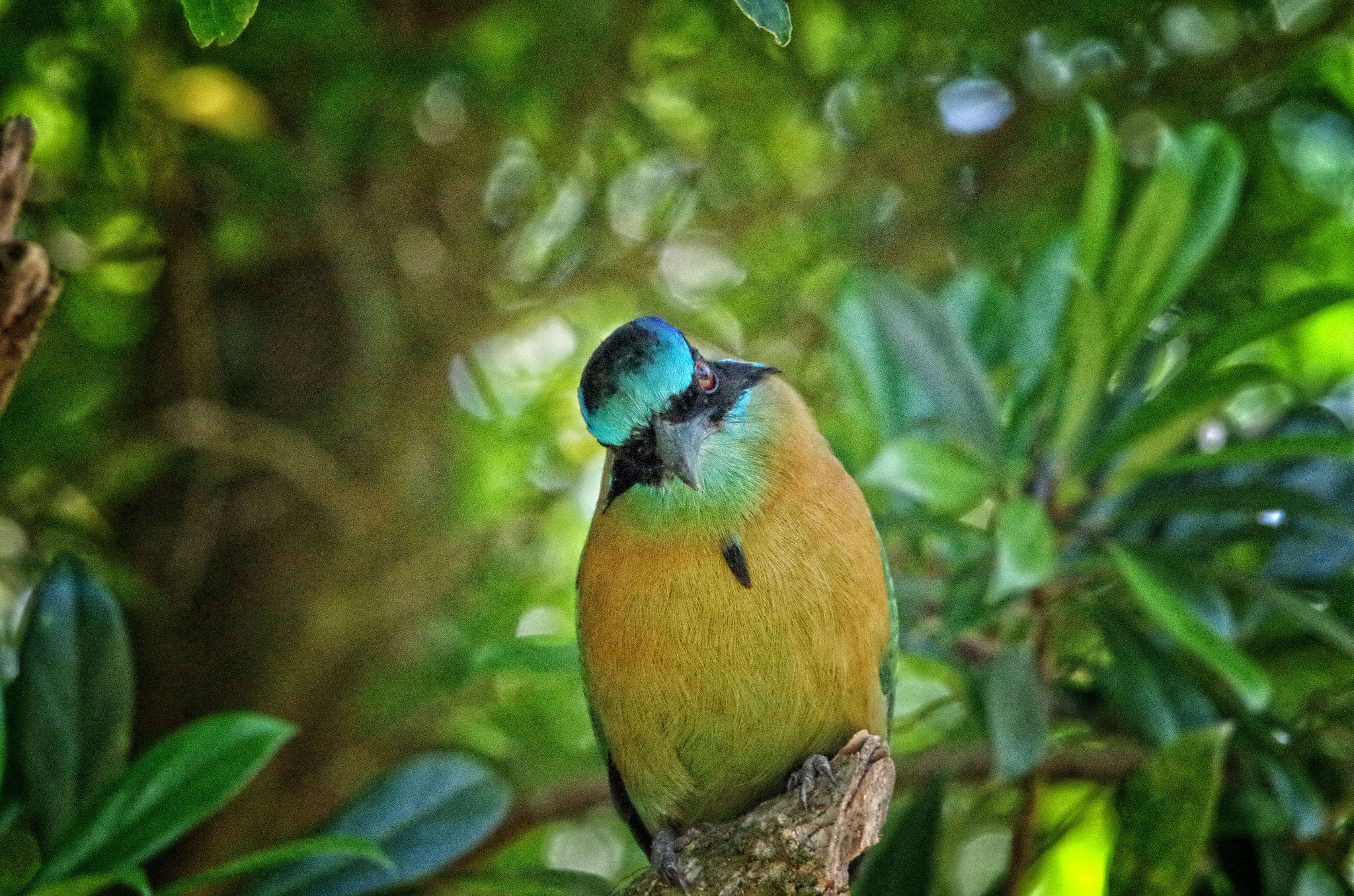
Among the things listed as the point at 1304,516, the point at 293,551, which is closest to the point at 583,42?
the point at 293,551

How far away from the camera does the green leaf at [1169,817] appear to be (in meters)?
2.38

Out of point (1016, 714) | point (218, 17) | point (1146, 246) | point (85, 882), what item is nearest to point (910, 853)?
point (1016, 714)

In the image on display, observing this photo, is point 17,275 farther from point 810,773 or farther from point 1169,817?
point 1169,817

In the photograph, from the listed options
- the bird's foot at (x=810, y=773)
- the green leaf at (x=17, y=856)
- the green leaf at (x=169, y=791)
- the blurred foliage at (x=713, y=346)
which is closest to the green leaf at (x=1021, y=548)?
the blurred foliage at (x=713, y=346)

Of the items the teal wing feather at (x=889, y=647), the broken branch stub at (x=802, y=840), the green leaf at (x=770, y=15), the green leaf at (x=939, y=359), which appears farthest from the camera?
the green leaf at (x=939, y=359)

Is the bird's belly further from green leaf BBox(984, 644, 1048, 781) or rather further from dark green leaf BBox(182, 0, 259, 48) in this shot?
dark green leaf BBox(182, 0, 259, 48)

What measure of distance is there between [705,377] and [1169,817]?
1.18 m

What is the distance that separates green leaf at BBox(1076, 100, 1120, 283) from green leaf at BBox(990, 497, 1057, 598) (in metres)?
0.55

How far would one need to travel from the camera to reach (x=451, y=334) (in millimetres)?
3746

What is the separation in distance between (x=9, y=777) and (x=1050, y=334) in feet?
7.99

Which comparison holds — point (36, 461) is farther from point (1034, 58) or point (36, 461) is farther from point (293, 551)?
point (1034, 58)

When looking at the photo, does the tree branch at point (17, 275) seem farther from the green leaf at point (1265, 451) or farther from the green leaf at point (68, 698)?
the green leaf at point (1265, 451)

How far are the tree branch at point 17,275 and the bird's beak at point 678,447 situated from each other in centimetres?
92

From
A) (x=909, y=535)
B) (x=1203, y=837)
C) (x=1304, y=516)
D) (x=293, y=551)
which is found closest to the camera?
(x=1203, y=837)
